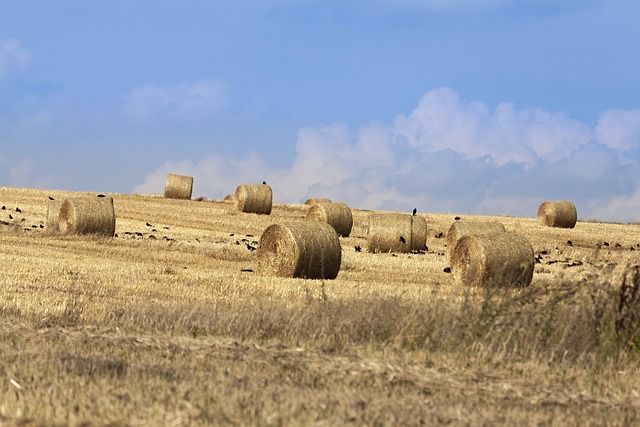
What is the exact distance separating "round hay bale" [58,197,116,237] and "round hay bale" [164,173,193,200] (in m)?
15.6

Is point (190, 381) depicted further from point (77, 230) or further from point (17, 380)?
point (77, 230)

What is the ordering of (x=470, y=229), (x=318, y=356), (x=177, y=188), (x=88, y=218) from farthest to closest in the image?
(x=177, y=188) → (x=88, y=218) → (x=470, y=229) → (x=318, y=356)

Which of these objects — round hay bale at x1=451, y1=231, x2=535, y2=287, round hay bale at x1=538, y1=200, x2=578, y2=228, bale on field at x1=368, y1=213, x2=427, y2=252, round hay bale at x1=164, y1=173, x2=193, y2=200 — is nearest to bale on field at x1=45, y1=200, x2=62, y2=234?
bale on field at x1=368, y1=213, x2=427, y2=252

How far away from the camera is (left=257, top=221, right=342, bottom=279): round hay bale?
17.9m

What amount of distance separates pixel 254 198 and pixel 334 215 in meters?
7.10

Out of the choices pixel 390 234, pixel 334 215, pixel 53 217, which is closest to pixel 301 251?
pixel 390 234

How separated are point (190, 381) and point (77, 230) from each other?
1827 centimetres

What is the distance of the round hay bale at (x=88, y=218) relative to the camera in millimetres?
24500

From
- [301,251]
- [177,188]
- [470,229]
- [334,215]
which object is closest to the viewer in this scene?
[301,251]


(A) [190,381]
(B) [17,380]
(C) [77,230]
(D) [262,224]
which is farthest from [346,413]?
(D) [262,224]

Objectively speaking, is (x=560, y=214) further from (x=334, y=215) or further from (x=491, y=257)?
(x=491, y=257)

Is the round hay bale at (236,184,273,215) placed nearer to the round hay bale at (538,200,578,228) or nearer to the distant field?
the round hay bale at (538,200,578,228)

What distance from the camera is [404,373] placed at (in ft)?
25.5

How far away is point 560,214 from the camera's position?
120ft
